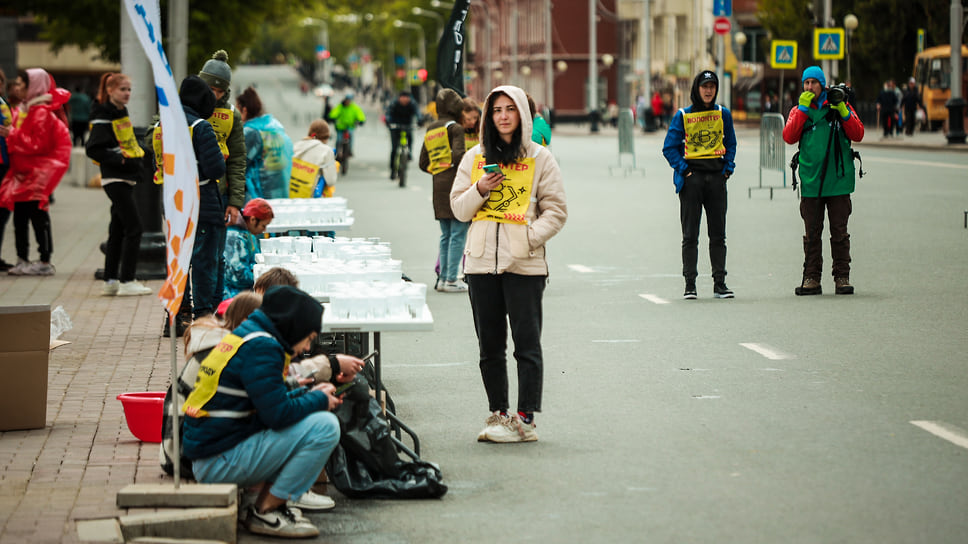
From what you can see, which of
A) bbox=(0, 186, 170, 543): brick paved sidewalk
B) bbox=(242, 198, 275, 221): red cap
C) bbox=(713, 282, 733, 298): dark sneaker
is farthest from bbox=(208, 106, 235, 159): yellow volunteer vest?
bbox=(713, 282, 733, 298): dark sneaker

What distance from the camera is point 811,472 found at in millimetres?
6430

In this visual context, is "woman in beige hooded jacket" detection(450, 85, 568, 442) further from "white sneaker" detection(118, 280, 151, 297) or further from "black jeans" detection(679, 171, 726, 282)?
"white sneaker" detection(118, 280, 151, 297)

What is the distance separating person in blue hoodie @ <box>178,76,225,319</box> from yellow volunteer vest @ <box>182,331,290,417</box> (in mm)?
4078

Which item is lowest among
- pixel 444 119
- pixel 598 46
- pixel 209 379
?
pixel 209 379

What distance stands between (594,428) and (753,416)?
84 cm

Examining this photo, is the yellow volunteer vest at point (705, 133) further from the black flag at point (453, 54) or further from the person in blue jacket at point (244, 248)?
the person in blue jacket at point (244, 248)

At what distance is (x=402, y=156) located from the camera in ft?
93.9

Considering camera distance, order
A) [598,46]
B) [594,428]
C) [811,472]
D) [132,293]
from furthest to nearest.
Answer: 1. [598,46]
2. [132,293]
3. [594,428]
4. [811,472]

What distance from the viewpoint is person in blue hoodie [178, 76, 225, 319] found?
9.60 metres

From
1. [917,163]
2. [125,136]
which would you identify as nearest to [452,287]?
[125,136]

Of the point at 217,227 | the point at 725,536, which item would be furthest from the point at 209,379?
the point at 217,227

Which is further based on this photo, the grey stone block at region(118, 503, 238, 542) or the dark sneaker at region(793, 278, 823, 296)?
the dark sneaker at region(793, 278, 823, 296)

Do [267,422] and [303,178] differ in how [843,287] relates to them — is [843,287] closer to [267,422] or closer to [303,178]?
[303,178]

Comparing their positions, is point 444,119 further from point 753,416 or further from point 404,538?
point 404,538
